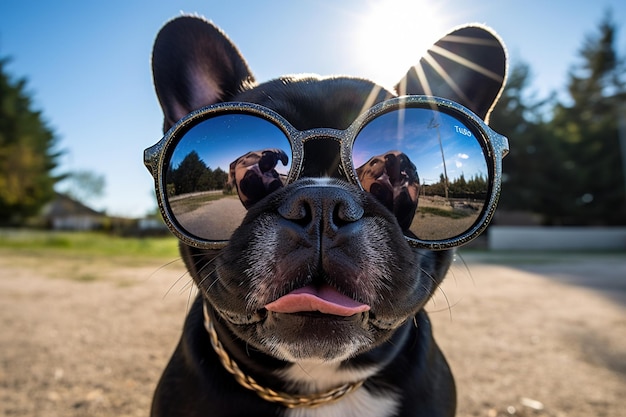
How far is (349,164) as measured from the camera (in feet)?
4.37

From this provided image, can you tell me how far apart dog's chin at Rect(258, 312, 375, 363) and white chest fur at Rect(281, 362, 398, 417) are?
38cm

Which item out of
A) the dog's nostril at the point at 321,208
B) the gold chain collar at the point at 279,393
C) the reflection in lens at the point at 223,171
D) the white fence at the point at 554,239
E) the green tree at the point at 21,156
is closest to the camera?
the dog's nostril at the point at 321,208

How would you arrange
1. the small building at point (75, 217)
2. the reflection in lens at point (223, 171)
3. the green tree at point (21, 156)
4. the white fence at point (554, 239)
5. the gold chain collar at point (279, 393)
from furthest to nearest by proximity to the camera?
the small building at point (75, 217) → the green tree at point (21, 156) → the white fence at point (554, 239) → the gold chain collar at point (279, 393) → the reflection in lens at point (223, 171)

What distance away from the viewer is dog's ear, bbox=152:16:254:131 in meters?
1.84

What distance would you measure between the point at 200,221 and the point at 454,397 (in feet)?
3.79

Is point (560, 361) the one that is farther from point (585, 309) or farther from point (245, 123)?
point (245, 123)

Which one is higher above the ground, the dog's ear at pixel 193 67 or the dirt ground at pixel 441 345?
the dog's ear at pixel 193 67

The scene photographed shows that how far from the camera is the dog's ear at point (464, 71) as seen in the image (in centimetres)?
183

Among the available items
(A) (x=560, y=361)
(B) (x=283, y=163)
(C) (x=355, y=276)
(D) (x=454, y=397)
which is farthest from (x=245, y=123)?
(A) (x=560, y=361)

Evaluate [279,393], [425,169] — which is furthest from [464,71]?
[279,393]

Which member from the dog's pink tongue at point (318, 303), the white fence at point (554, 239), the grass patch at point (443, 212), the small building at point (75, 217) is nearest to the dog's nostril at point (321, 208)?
the dog's pink tongue at point (318, 303)

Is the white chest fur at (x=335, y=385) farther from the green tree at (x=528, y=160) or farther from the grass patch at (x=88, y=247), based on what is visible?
the green tree at (x=528, y=160)

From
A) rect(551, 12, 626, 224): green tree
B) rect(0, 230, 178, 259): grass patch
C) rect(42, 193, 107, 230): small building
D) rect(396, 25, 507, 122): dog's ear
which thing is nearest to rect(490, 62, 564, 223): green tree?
rect(551, 12, 626, 224): green tree

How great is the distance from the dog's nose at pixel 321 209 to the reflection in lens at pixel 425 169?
0.24 metres
